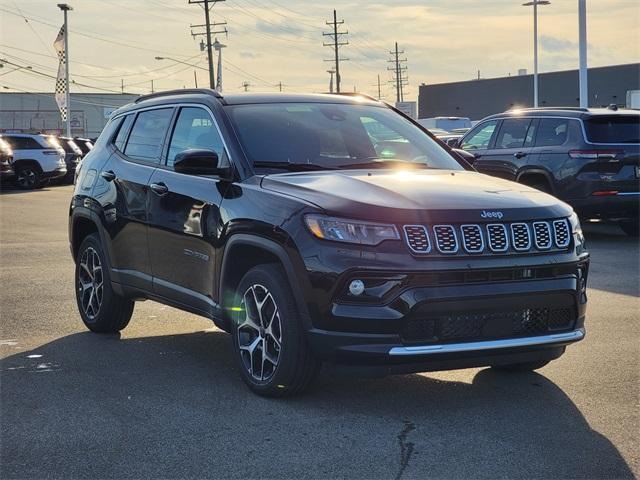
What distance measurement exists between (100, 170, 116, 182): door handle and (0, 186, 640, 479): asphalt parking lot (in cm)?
125

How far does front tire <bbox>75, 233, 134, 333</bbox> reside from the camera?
6.85m

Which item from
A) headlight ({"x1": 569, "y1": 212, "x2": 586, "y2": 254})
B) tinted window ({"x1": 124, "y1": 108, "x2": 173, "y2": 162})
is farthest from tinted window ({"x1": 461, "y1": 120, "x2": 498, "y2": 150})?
headlight ({"x1": 569, "y1": 212, "x2": 586, "y2": 254})

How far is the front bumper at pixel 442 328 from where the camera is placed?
4.44 m

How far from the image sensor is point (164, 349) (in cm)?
651

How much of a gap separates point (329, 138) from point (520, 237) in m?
1.70

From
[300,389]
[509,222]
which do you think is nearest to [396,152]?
[509,222]

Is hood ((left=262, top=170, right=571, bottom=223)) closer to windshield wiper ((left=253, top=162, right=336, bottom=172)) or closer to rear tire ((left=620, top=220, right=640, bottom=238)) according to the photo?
windshield wiper ((left=253, top=162, right=336, bottom=172))

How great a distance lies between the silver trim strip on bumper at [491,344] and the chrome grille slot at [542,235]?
1.62 feet

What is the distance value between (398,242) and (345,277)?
1.06ft

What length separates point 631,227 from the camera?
44.4 ft

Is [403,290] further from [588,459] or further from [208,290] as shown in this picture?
[208,290]

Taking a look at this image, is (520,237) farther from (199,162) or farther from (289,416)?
(199,162)

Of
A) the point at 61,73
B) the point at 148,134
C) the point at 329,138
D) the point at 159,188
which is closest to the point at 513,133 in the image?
the point at 148,134

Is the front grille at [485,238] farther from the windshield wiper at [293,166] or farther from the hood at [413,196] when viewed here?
the windshield wiper at [293,166]
